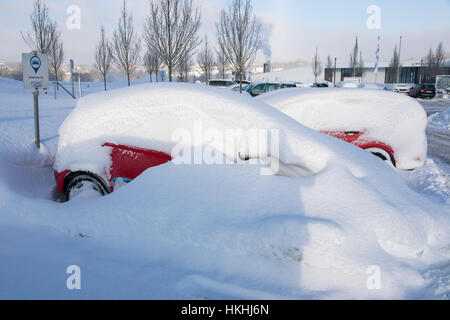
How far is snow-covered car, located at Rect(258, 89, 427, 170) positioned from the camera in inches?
193

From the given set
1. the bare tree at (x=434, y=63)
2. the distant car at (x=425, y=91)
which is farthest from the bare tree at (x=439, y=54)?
the distant car at (x=425, y=91)

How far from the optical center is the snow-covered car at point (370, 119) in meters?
4.90

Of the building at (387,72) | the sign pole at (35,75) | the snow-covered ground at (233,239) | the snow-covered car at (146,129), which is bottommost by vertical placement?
the snow-covered ground at (233,239)

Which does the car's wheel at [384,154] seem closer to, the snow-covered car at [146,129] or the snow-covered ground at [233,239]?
the snow-covered ground at [233,239]

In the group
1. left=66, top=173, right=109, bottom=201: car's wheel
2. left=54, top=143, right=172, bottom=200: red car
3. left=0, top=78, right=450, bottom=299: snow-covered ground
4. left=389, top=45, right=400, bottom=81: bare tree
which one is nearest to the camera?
left=0, top=78, right=450, bottom=299: snow-covered ground

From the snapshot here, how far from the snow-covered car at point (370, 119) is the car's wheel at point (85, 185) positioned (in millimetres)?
3057

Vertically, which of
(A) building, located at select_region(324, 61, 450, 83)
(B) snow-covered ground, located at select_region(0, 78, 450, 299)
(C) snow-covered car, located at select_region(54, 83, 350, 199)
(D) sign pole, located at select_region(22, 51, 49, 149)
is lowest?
(B) snow-covered ground, located at select_region(0, 78, 450, 299)

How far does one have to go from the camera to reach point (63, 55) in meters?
26.8

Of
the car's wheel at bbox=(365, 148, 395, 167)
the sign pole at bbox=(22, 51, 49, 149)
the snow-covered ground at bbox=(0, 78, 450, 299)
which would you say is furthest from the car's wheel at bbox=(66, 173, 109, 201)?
the car's wheel at bbox=(365, 148, 395, 167)

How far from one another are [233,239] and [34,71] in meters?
4.93

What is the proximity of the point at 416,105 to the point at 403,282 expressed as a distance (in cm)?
382

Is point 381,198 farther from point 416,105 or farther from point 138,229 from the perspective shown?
point 416,105

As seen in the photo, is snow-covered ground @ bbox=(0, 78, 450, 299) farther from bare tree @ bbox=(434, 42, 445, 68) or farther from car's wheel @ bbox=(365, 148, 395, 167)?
bare tree @ bbox=(434, 42, 445, 68)
